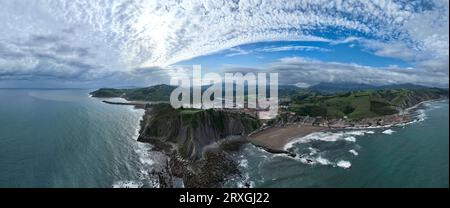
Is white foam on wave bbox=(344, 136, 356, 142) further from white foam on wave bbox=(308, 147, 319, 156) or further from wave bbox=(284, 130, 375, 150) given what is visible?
white foam on wave bbox=(308, 147, 319, 156)

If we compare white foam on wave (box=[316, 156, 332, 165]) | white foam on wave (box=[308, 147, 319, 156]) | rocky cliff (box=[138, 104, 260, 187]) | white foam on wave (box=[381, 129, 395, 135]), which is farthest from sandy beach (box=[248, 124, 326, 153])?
white foam on wave (box=[381, 129, 395, 135])

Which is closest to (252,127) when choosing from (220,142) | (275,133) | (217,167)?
(275,133)

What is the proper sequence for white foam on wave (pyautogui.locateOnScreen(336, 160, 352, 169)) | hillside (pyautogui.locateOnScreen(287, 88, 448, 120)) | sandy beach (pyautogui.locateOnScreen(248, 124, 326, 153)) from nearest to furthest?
white foam on wave (pyautogui.locateOnScreen(336, 160, 352, 169)) < sandy beach (pyautogui.locateOnScreen(248, 124, 326, 153)) < hillside (pyautogui.locateOnScreen(287, 88, 448, 120))

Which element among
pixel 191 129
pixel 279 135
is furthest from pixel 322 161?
pixel 279 135

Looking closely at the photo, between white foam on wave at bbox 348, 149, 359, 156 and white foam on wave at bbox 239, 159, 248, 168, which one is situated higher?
white foam on wave at bbox 239, 159, 248, 168

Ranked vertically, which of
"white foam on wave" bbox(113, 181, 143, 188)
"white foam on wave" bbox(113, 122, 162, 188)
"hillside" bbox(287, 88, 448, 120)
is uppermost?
"white foam on wave" bbox(113, 181, 143, 188)

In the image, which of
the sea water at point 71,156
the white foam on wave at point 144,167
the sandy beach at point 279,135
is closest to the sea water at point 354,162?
the sandy beach at point 279,135

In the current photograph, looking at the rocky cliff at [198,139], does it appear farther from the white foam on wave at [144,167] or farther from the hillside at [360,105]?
the hillside at [360,105]

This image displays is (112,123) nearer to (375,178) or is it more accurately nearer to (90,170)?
(90,170)
